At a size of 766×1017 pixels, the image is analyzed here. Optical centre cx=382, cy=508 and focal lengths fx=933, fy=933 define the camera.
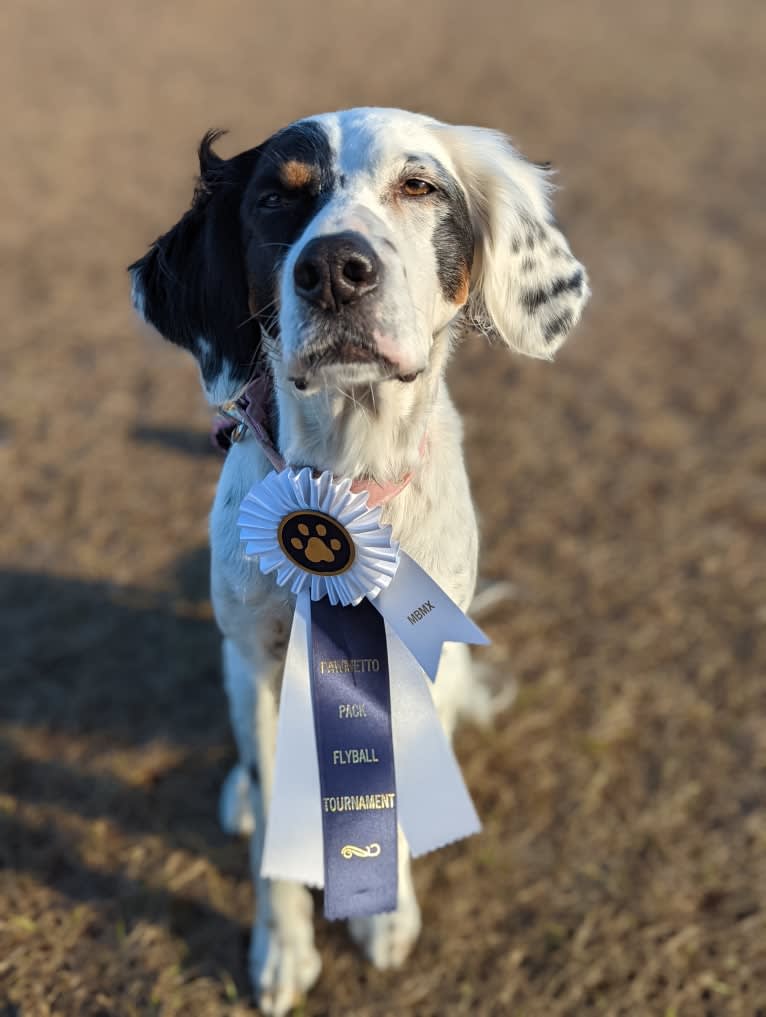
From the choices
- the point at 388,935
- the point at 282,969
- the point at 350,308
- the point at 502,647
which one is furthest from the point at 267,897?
the point at 350,308

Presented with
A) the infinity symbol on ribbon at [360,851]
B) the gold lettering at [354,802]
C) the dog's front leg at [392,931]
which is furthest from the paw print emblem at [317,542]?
the dog's front leg at [392,931]

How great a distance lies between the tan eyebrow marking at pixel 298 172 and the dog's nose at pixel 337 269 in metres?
0.27

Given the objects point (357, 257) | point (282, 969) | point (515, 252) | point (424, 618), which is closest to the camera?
point (357, 257)

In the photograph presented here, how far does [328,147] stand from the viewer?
6.35ft

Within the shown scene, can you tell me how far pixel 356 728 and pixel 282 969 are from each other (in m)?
0.75

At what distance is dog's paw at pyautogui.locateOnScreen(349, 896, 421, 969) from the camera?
245 cm

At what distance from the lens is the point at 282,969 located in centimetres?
237

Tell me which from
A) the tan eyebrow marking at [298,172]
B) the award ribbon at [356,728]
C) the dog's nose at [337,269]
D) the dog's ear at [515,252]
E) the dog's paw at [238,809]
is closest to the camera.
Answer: the dog's nose at [337,269]

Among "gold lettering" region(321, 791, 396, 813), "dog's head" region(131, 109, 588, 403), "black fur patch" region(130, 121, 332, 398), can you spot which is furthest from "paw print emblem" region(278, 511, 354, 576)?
"gold lettering" region(321, 791, 396, 813)

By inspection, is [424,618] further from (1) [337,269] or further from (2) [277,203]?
(2) [277,203]

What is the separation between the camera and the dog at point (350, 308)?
1.78m

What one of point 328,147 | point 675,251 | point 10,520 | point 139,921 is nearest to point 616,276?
point 675,251

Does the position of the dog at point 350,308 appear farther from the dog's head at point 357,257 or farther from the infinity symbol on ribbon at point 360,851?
the infinity symbol on ribbon at point 360,851

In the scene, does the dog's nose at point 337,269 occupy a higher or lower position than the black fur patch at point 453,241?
lower
